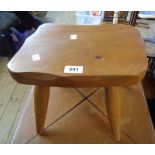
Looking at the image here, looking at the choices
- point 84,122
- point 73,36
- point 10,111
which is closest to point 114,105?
point 84,122

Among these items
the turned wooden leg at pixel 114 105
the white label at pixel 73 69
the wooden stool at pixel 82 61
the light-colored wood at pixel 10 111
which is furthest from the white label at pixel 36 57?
the light-colored wood at pixel 10 111

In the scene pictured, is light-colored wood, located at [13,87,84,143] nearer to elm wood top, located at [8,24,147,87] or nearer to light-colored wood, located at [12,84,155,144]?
light-colored wood, located at [12,84,155,144]

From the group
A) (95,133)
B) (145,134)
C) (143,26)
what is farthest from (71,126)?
(143,26)

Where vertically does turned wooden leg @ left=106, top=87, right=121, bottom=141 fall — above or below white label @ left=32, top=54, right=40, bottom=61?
below

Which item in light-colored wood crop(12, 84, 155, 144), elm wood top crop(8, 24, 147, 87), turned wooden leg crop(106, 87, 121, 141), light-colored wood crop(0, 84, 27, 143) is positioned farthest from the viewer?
light-colored wood crop(0, 84, 27, 143)

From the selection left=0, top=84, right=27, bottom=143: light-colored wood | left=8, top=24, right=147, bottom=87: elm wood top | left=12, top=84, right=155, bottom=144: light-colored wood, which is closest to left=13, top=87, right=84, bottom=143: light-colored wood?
left=12, top=84, right=155, bottom=144: light-colored wood

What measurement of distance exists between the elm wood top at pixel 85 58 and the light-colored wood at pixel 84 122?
332 mm

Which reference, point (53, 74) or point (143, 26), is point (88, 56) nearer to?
point (53, 74)

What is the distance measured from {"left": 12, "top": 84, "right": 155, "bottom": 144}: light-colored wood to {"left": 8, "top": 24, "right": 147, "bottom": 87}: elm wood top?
332 mm

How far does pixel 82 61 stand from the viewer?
654mm

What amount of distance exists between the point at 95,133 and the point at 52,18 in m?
1.61

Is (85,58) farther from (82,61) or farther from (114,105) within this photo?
(114,105)

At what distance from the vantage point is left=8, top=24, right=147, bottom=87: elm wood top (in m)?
0.60

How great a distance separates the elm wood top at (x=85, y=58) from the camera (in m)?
0.60
